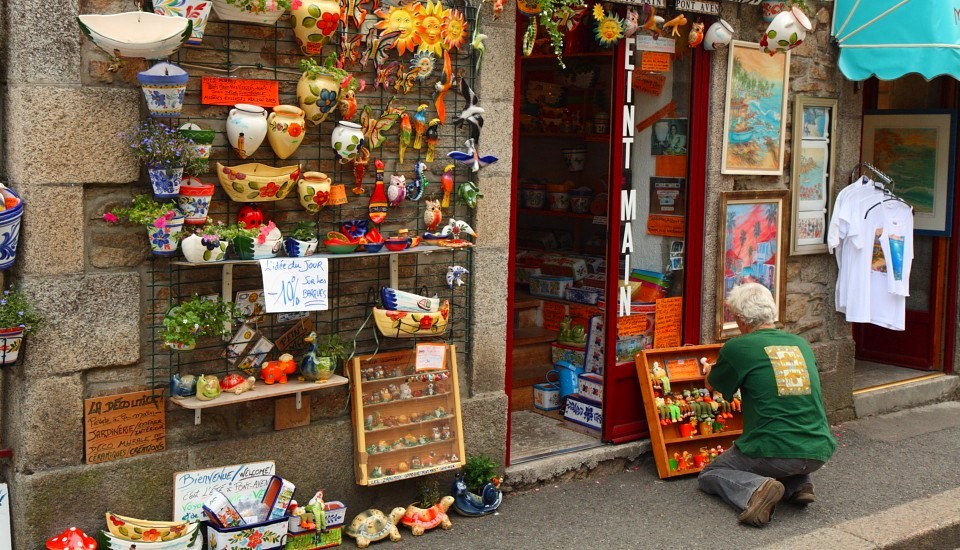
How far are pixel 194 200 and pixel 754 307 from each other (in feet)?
10.2

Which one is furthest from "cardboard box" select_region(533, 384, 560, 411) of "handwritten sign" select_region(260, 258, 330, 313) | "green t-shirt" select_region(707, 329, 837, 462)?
"handwritten sign" select_region(260, 258, 330, 313)

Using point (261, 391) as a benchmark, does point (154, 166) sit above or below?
above

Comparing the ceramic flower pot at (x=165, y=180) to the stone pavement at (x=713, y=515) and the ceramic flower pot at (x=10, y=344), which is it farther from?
the stone pavement at (x=713, y=515)

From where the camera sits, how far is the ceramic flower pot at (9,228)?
4207 mm

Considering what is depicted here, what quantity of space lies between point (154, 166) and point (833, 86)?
5.15 meters

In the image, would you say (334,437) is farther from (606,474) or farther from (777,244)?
(777,244)

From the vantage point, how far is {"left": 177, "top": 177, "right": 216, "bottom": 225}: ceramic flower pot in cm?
455

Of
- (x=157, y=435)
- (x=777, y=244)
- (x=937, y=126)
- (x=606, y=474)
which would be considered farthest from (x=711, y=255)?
(x=157, y=435)

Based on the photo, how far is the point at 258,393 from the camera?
15.9 feet

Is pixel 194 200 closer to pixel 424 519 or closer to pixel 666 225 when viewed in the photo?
pixel 424 519

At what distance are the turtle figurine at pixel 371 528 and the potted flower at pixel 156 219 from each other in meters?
1.68

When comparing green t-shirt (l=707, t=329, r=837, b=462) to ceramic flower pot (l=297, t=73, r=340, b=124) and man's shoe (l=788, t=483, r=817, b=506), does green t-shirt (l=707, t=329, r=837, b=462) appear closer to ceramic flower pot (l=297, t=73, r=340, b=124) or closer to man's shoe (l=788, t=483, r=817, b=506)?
man's shoe (l=788, t=483, r=817, b=506)

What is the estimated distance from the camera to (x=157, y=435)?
4777mm

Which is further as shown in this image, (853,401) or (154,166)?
(853,401)
